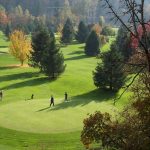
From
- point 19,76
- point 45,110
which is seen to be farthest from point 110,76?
point 19,76

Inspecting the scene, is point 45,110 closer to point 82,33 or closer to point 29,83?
point 29,83

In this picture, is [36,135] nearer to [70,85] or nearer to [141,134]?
[141,134]

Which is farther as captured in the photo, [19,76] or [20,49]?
[20,49]

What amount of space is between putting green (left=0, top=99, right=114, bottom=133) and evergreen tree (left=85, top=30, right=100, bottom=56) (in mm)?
56707

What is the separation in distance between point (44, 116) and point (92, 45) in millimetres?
63782

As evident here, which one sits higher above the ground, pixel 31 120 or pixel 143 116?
pixel 143 116

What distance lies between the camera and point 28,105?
42.1m

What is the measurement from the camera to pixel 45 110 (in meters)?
40.4

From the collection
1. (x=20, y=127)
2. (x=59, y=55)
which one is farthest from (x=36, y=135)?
(x=59, y=55)

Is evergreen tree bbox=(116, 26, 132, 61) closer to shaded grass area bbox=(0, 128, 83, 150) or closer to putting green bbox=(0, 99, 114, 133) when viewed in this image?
putting green bbox=(0, 99, 114, 133)

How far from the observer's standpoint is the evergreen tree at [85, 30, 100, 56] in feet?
329

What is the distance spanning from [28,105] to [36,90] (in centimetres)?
1811

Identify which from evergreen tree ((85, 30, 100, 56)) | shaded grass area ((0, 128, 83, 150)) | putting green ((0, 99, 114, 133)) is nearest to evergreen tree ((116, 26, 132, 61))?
putting green ((0, 99, 114, 133))

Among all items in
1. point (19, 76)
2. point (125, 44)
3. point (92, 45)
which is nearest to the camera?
point (125, 44)
